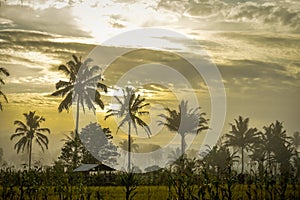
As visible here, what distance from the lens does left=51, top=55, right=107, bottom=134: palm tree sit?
164ft

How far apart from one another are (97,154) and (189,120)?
12151 mm

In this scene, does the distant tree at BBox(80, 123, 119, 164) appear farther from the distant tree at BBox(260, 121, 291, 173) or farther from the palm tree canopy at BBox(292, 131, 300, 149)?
the palm tree canopy at BBox(292, 131, 300, 149)

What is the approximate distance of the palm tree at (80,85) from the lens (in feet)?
164

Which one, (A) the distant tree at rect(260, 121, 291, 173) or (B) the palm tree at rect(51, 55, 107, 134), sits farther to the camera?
(A) the distant tree at rect(260, 121, 291, 173)

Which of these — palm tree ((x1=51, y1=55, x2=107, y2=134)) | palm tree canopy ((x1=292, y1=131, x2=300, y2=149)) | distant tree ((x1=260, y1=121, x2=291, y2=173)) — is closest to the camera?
palm tree ((x1=51, y1=55, x2=107, y2=134))

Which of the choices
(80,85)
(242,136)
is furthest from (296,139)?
(80,85)

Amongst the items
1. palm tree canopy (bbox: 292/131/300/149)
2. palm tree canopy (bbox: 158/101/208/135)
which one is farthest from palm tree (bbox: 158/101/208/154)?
palm tree canopy (bbox: 292/131/300/149)

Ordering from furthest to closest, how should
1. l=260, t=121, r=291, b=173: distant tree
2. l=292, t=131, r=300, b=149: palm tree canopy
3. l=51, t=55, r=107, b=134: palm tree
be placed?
l=292, t=131, r=300, b=149: palm tree canopy < l=260, t=121, r=291, b=173: distant tree < l=51, t=55, r=107, b=134: palm tree

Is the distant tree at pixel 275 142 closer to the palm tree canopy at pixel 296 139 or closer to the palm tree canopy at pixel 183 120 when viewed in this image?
the palm tree canopy at pixel 183 120

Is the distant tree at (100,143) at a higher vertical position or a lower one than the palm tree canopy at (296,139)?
lower

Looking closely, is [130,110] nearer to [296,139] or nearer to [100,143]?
[100,143]

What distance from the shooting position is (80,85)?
51.1 m

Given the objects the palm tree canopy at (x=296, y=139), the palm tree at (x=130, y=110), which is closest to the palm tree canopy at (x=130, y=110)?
the palm tree at (x=130, y=110)

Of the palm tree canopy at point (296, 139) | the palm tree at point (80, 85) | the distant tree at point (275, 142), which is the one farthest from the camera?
the palm tree canopy at point (296, 139)
